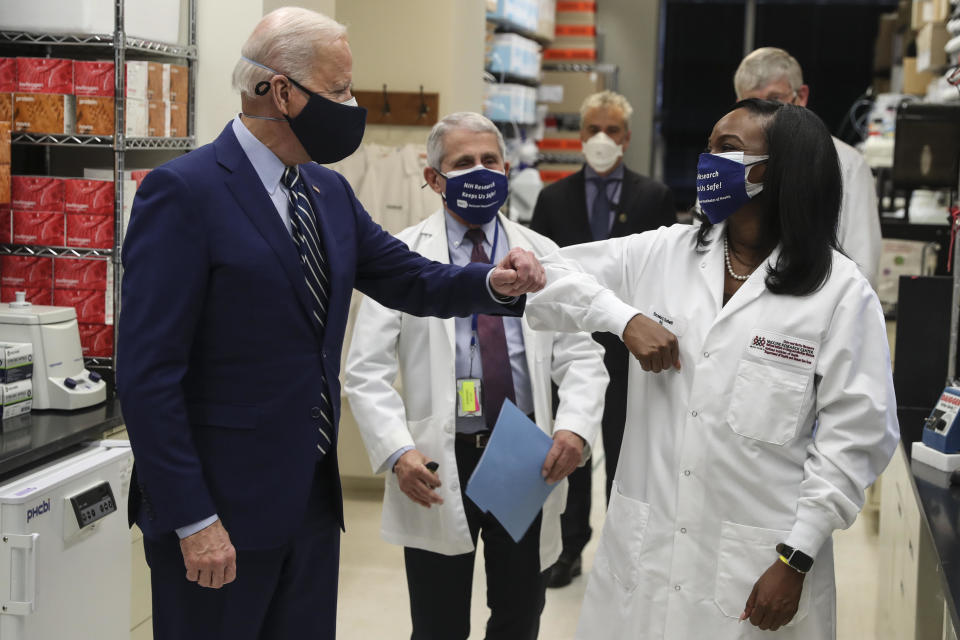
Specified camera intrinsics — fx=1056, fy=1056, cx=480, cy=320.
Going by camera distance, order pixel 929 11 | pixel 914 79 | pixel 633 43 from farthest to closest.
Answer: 1. pixel 633 43
2. pixel 914 79
3. pixel 929 11

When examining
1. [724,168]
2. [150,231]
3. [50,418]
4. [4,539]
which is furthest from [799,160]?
[50,418]

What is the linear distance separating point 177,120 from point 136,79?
0.92 feet

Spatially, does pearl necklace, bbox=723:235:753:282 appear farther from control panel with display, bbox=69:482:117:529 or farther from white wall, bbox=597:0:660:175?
white wall, bbox=597:0:660:175

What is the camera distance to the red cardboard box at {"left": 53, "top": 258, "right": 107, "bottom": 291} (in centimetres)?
332

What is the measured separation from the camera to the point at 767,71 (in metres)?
3.78

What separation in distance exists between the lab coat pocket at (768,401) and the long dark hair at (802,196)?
0.15 meters

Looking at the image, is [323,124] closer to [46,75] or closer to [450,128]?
[450,128]

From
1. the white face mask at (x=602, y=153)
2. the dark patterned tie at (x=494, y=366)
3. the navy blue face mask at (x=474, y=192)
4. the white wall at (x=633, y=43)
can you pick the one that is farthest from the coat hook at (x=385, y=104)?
the white wall at (x=633, y=43)

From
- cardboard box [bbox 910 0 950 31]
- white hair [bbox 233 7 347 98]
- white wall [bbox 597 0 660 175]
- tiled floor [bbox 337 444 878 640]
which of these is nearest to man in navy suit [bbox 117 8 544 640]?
white hair [bbox 233 7 347 98]

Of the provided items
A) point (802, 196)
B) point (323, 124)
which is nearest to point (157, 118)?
point (323, 124)

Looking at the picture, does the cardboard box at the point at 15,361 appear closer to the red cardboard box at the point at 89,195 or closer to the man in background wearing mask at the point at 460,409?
the red cardboard box at the point at 89,195

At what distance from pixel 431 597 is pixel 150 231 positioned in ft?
4.17

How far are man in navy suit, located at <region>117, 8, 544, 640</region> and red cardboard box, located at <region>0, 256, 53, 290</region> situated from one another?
1.63 m

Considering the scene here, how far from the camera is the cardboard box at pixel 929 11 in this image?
542 centimetres
